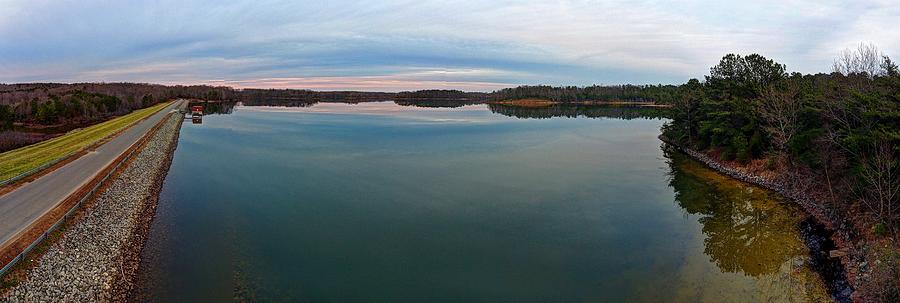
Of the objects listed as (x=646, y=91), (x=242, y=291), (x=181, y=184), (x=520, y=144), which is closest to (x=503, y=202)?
(x=242, y=291)

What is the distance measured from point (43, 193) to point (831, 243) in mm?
32817

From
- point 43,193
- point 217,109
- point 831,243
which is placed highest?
point 217,109

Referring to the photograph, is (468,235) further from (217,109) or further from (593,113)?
(217,109)

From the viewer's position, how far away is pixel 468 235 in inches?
747

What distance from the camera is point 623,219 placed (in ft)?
71.7

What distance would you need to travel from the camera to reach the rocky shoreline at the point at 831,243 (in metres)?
14.3

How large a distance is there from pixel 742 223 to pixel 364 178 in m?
21.3

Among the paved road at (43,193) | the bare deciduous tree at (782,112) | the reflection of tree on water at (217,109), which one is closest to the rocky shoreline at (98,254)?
the paved road at (43,193)

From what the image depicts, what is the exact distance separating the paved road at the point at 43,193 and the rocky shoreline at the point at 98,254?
4.15 ft

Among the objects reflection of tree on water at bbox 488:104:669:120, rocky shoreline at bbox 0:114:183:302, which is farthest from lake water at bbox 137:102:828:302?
reflection of tree on water at bbox 488:104:669:120

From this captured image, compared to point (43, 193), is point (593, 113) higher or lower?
higher

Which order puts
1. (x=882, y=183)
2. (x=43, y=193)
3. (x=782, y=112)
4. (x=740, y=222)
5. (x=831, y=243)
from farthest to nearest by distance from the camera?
(x=782, y=112), (x=740, y=222), (x=43, y=193), (x=831, y=243), (x=882, y=183)

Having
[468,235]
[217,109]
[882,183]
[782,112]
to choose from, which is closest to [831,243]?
[882,183]

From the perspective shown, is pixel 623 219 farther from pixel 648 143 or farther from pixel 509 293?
pixel 648 143
